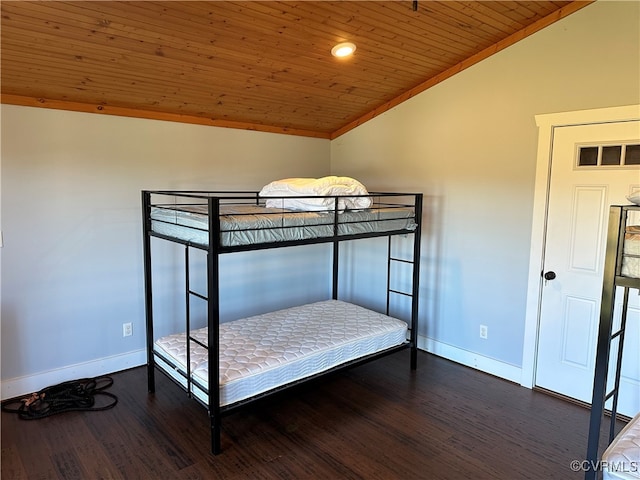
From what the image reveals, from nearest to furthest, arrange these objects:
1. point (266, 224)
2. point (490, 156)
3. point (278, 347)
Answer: point (266, 224)
point (278, 347)
point (490, 156)

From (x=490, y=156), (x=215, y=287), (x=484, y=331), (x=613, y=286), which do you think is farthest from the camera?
(x=484, y=331)

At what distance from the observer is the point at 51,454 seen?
2480 mm

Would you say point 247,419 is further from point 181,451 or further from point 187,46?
point 187,46

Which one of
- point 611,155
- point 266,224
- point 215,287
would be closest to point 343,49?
point 266,224

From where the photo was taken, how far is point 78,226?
3215 mm

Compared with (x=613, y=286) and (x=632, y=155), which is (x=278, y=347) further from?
(x=632, y=155)

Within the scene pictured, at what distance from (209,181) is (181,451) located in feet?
7.19

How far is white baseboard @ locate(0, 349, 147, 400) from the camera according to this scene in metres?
3.04

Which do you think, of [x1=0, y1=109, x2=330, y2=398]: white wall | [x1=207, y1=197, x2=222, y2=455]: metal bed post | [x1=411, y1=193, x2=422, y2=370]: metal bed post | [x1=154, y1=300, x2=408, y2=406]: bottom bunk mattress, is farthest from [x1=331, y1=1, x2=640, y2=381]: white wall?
[x1=207, y1=197, x2=222, y2=455]: metal bed post

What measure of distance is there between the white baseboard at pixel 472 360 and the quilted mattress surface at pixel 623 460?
6.42 feet

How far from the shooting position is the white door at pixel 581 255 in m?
2.88

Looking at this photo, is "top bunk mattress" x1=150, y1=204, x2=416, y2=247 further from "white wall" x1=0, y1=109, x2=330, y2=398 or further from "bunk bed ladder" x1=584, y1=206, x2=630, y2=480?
"bunk bed ladder" x1=584, y1=206, x2=630, y2=480

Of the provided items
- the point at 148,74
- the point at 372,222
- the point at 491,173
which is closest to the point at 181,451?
the point at 372,222

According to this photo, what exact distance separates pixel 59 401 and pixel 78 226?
1233 mm
